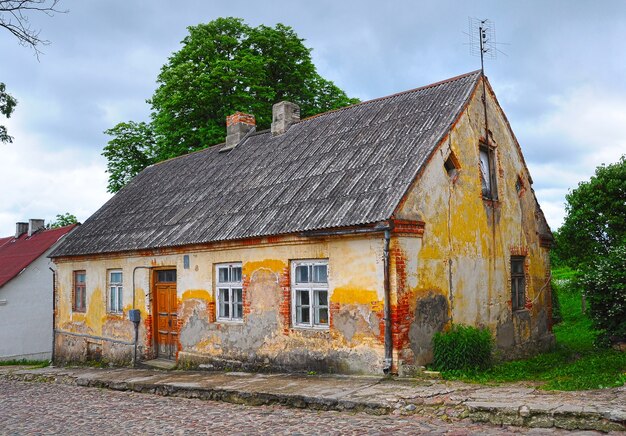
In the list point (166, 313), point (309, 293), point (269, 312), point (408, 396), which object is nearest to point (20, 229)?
point (166, 313)

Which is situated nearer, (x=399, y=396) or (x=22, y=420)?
(x=399, y=396)

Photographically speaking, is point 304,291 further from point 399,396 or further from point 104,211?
point 104,211

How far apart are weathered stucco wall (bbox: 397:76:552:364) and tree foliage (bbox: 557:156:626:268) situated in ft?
15.8

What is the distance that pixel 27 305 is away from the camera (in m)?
23.5

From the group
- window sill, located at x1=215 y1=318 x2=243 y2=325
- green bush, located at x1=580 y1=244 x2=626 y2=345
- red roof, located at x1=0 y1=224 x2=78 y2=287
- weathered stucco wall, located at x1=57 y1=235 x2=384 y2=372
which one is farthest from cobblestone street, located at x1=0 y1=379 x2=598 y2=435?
red roof, located at x1=0 y1=224 x2=78 y2=287

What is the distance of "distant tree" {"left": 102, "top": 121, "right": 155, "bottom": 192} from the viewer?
90.4 feet

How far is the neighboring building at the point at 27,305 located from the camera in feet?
75.1

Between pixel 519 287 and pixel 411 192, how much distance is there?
17.4 feet

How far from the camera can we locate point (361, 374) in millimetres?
10242

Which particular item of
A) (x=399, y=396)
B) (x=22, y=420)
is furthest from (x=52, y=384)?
(x=399, y=396)

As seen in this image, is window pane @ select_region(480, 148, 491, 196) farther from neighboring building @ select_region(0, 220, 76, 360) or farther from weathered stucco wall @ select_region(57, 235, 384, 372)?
neighboring building @ select_region(0, 220, 76, 360)

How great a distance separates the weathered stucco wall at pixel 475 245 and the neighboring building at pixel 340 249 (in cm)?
4

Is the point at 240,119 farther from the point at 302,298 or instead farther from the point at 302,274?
the point at 302,298

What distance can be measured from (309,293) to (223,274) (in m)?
2.74
